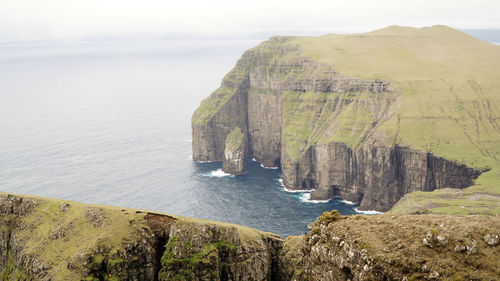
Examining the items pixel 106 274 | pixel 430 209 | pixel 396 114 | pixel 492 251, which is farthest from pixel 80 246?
pixel 396 114

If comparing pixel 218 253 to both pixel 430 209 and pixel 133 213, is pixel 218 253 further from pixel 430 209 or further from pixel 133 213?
pixel 430 209

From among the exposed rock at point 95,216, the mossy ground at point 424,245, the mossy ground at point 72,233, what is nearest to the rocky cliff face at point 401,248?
the mossy ground at point 424,245

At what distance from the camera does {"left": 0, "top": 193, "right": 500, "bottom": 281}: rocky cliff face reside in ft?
129

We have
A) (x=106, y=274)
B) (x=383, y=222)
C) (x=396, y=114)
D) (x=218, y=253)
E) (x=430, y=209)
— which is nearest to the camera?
(x=383, y=222)

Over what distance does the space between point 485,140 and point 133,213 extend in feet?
526

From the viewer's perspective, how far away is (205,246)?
205 feet

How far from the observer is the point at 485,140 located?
7259 inches

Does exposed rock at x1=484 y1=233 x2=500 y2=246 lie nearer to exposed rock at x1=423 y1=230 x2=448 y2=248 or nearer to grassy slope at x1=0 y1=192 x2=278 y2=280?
exposed rock at x1=423 y1=230 x2=448 y2=248

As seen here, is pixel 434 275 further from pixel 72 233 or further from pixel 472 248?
pixel 72 233

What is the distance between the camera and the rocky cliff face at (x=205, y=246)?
3938cm

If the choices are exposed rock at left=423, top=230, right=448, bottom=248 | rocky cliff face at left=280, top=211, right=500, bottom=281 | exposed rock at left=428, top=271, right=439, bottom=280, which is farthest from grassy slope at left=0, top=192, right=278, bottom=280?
exposed rock at left=428, top=271, right=439, bottom=280

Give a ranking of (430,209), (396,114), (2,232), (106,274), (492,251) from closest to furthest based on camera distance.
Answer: (492,251), (106,274), (2,232), (430,209), (396,114)

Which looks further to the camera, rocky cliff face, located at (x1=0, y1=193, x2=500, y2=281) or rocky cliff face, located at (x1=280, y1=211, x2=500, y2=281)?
rocky cliff face, located at (x1=0, y1=193, x2=500, y2=281)

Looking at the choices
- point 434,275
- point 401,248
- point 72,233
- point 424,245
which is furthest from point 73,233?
point 434,275
